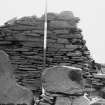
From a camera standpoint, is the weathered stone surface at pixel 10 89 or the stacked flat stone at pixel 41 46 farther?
the stacked flat stone at pixel 41 46

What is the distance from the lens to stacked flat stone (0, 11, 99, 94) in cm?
771

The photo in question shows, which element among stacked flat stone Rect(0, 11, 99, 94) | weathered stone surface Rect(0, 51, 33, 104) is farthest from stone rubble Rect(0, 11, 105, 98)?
weathered stone surface Rect(0, 51, 33, 104)

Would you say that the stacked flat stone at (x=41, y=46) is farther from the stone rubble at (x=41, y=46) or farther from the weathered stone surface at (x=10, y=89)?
the weathered stone surface at (x=10, y=89)

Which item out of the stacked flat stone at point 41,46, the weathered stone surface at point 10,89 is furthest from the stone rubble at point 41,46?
the weathered stone surface at point 10,89

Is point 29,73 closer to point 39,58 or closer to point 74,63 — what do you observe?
point 39,58

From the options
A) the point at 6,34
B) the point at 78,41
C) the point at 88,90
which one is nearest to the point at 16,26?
the point at 6,34

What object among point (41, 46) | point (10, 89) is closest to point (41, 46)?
point (41, 46)

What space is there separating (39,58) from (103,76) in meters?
1.34

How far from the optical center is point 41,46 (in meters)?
7.88

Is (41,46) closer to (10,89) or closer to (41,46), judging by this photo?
(41,46)

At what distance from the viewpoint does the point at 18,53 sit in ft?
26.1

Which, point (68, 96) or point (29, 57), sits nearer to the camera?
point (68, 96)

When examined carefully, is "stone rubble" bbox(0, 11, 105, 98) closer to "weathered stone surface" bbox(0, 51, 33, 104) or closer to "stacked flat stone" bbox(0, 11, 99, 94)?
"stacked flat stone" bbox(0, 11, 99, 94)

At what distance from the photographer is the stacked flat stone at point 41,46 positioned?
7.71m
